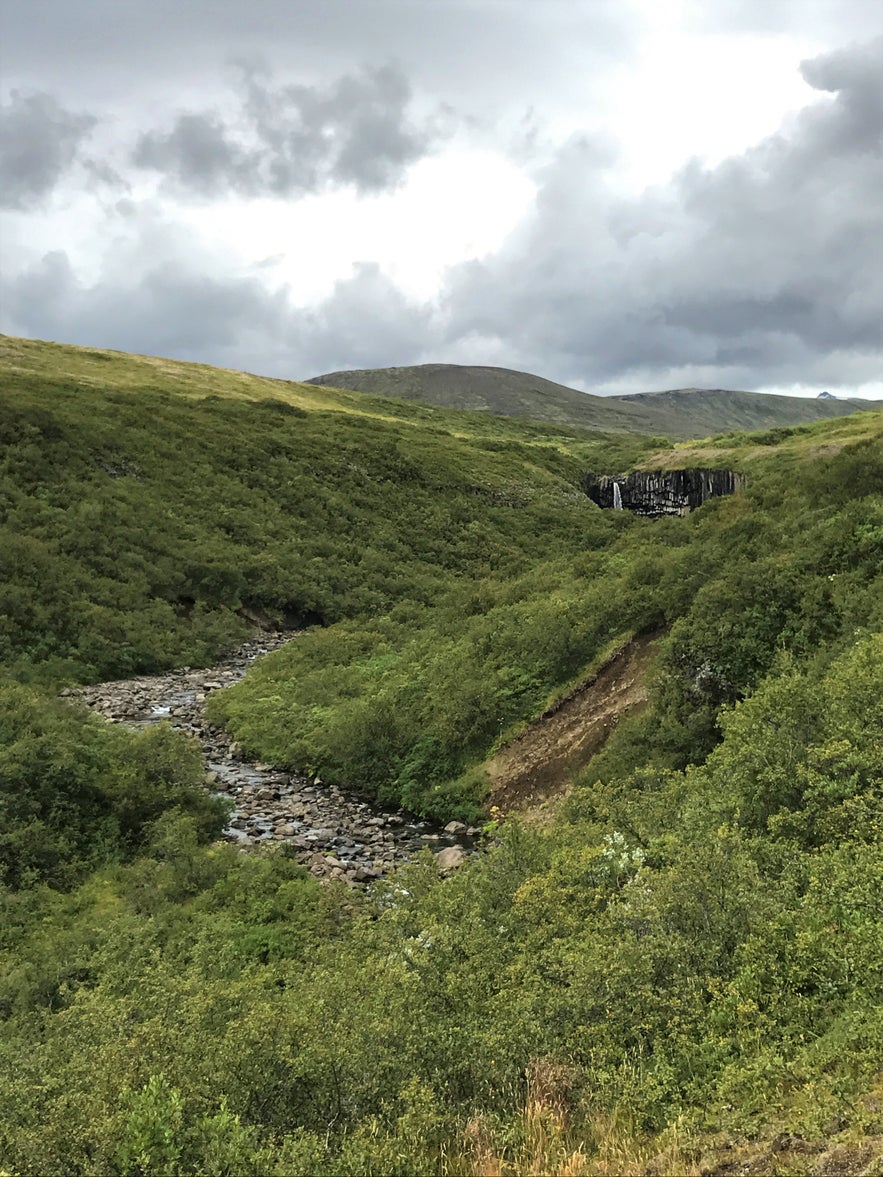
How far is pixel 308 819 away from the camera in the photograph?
19047mm

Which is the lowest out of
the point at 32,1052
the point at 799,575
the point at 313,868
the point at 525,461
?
the point at 313,868

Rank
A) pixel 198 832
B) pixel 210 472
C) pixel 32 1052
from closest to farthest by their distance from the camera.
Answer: pixel 32 1052 < pixel 198 832 < pixel 210 472

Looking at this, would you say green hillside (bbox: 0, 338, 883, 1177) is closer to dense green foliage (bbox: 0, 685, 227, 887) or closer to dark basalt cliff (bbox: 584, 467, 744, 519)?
dense green foliage (bbox: 0, 685, 227, 887)

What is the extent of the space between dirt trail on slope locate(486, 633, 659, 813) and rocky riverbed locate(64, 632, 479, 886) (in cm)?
175

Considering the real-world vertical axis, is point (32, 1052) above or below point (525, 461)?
below

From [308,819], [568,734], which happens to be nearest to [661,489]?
[568,734]

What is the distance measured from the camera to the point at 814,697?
11.7 metres

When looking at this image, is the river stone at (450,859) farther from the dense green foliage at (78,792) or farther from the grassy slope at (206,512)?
the grassy slope at (206,512)

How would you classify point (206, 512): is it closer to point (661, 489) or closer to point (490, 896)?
point (661, 489)

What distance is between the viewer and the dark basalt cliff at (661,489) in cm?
5981

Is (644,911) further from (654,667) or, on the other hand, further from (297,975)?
(654,667)

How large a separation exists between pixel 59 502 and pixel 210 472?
13.4m

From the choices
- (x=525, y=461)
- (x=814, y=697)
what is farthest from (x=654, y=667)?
(x=525, y=461)

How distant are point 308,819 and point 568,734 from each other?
6.89 metres
